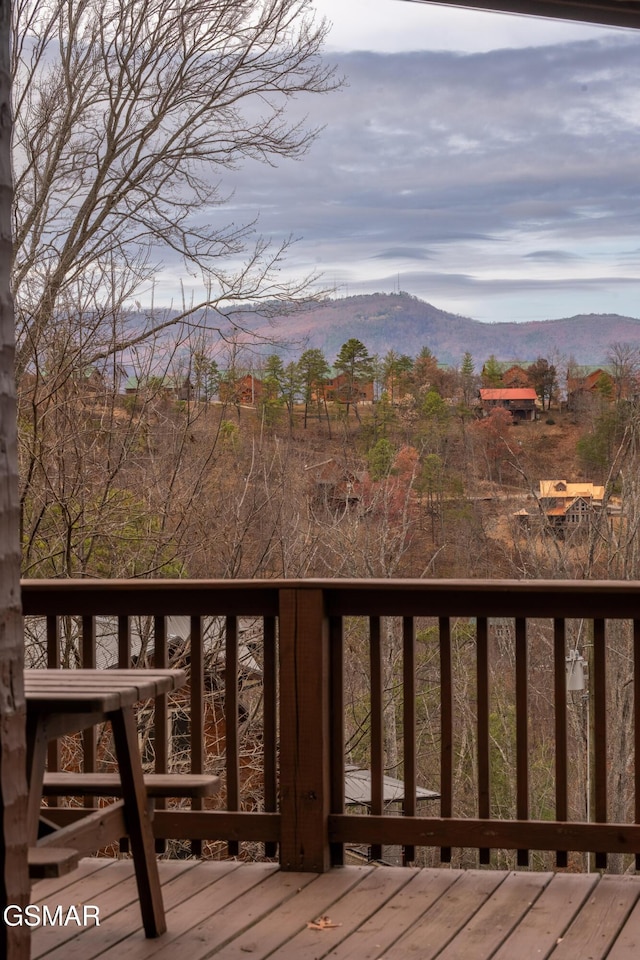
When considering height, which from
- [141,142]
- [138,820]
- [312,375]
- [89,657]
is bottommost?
[138,820]

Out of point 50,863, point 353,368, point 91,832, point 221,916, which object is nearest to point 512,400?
point 353,368

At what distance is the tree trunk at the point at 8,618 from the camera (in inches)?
71.8

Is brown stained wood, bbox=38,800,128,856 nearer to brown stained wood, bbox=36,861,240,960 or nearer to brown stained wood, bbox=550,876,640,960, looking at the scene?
brown stained wood, bbox=36,861,240,960

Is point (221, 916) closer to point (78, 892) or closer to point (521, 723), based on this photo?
point (78, 892)

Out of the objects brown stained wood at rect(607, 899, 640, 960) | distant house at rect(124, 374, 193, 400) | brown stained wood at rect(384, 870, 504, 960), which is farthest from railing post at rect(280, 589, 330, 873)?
distant house at rect(124, 374, 193, 400)

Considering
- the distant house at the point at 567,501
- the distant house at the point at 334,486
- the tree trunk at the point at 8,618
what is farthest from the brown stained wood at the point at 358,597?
the distant house at the point at 567,501

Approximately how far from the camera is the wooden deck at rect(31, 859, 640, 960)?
8.99 ft

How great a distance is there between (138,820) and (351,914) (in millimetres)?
717

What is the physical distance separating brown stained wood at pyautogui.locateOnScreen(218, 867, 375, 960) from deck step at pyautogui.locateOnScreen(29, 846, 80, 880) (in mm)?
771

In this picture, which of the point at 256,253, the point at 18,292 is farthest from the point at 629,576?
the point at 18,292

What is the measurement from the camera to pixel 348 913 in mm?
2998

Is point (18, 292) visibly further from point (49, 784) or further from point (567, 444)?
point (567, 444)

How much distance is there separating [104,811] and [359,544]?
40.3ft

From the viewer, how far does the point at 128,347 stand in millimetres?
9453
